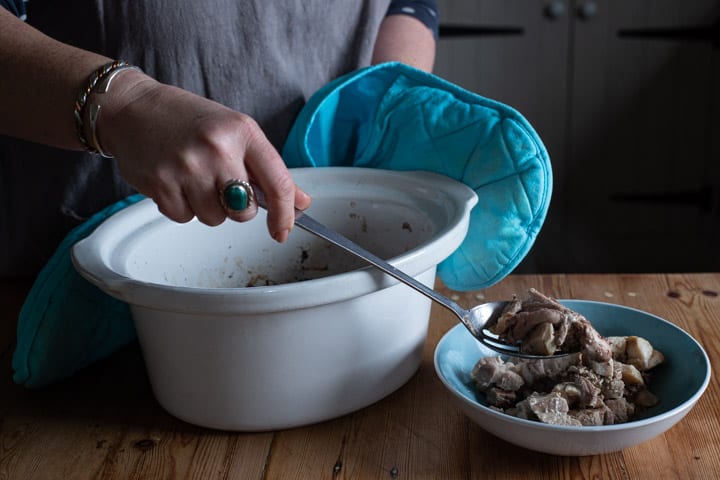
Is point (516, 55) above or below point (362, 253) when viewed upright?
below

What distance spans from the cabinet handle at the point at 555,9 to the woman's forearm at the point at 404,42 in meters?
1.03

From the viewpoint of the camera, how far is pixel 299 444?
67cm

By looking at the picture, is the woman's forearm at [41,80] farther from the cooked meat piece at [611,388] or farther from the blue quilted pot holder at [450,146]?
the cooked meat piece at [611,388]

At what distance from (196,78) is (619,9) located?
4.83 ft

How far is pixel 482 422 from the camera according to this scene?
63 cm

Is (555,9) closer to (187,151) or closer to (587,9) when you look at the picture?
(587,9)

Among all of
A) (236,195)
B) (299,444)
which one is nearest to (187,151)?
(236,195)

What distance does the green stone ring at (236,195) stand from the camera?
1.87 ft

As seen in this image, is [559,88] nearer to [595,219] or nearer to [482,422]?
[595,219]

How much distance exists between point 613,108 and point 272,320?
1674mm

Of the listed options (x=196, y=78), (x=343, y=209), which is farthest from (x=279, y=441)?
(x=196, y=78)

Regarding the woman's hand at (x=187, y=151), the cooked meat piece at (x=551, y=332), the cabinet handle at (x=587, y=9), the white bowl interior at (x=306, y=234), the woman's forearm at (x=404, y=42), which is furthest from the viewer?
the cabinet handle at (x=587, y=9)

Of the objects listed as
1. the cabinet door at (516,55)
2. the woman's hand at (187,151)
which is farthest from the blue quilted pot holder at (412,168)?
the cabinet door at (516,55)

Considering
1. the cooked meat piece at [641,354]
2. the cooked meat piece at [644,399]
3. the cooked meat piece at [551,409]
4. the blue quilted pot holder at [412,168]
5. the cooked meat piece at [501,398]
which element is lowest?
the cooked meat piece at [644,399]
